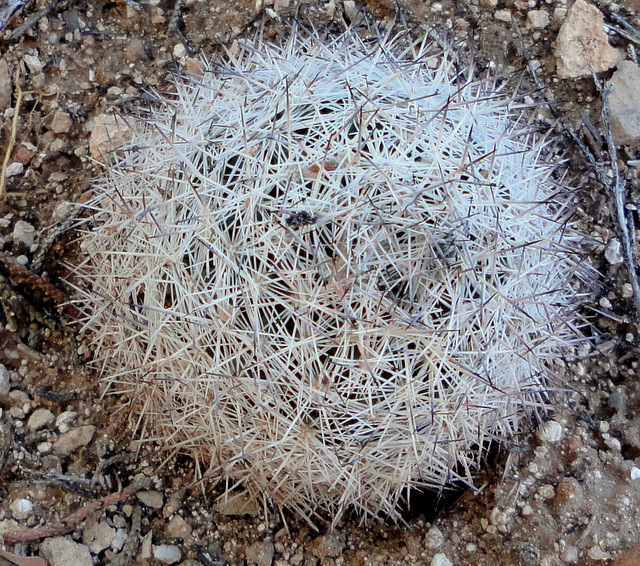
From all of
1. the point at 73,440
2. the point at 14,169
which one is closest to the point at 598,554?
the point at 73,440

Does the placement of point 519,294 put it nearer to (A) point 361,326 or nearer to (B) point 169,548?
(A) point 361,326

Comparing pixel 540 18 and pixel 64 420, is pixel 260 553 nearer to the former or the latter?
pixel 64 420

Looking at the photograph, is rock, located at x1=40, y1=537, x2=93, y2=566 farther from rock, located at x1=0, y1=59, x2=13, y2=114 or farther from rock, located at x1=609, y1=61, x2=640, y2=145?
rock, located at x1=609, y1=61, x2=640, y2=145

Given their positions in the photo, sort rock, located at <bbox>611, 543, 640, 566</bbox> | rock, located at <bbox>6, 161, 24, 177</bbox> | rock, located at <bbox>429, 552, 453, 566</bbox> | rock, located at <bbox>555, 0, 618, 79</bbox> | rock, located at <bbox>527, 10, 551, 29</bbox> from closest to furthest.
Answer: rock, located at <bbox>611, 543, 640, 566</bbox>, rock, located at <bbox>429, 552, 453, 566</bbox>, rock, located at <bbox>6, 161, 24, 177</bbox>, rock, located at <bbox>555, 0, 618, 79</bbox>, rock, located at <bbox>527, 10, 551, 29</bbox>

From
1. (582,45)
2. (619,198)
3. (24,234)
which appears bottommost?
(24,234)

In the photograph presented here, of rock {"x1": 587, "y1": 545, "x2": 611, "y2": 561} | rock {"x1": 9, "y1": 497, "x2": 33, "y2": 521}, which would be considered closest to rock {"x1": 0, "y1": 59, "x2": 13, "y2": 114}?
rock {"x1": 9, "y1": 497, "x2": 33, "y2": 521}

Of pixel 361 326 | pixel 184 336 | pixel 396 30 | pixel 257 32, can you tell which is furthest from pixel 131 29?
pixel 361 326
